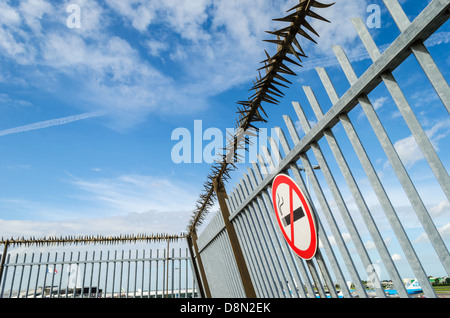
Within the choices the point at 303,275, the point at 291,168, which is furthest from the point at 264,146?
the point at 303,275

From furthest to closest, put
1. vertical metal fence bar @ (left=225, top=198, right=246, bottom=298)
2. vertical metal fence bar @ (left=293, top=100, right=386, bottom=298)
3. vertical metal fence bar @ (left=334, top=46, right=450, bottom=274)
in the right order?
vertical metal fence bar @ (left=225, top=198, right=246, bottom=298) → vertical metal fence bar @ (left=293, top=100, right=386, bottom=298) → vertical metal fence bar @ (left=334, top=46, right=450, bottom=274)

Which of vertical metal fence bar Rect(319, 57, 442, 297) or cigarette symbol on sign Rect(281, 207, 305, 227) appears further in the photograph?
cigarette symbol on sign Rect(281, 207, 305, 227)

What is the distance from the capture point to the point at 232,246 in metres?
3.69

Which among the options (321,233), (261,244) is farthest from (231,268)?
(321,233)

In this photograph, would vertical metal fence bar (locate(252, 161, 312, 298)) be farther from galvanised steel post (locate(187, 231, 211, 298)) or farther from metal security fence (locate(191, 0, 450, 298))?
galvanised steel post (locate(187, 231, 211, 298))

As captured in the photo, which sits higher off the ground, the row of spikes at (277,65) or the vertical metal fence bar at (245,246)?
the row of spikes at (277,65)

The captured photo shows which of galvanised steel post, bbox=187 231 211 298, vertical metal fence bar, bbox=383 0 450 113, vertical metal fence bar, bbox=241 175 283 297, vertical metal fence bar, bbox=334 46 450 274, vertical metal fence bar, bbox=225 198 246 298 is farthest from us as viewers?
galvanised steel post, bbox=187 231 211 298

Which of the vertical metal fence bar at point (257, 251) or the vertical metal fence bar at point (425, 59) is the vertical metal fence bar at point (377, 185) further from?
the vertical metal fence bar at point (257, 251)

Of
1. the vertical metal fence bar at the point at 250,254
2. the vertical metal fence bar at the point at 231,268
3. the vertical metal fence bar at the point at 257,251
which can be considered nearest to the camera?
the vertical metal fence bar at the point at 257,251

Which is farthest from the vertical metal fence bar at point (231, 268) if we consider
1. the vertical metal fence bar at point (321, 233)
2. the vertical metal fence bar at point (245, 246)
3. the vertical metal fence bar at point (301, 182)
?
the vertical metal fence bar at point (321, 233)

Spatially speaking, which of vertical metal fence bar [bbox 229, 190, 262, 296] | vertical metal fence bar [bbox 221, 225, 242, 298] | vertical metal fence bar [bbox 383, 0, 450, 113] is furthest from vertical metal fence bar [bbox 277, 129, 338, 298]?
vertical metal fence bar [bbox 221, 225, 242, 298]

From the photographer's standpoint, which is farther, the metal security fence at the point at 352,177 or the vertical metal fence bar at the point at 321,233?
the vertical metal fence bar at the point at 321,233
